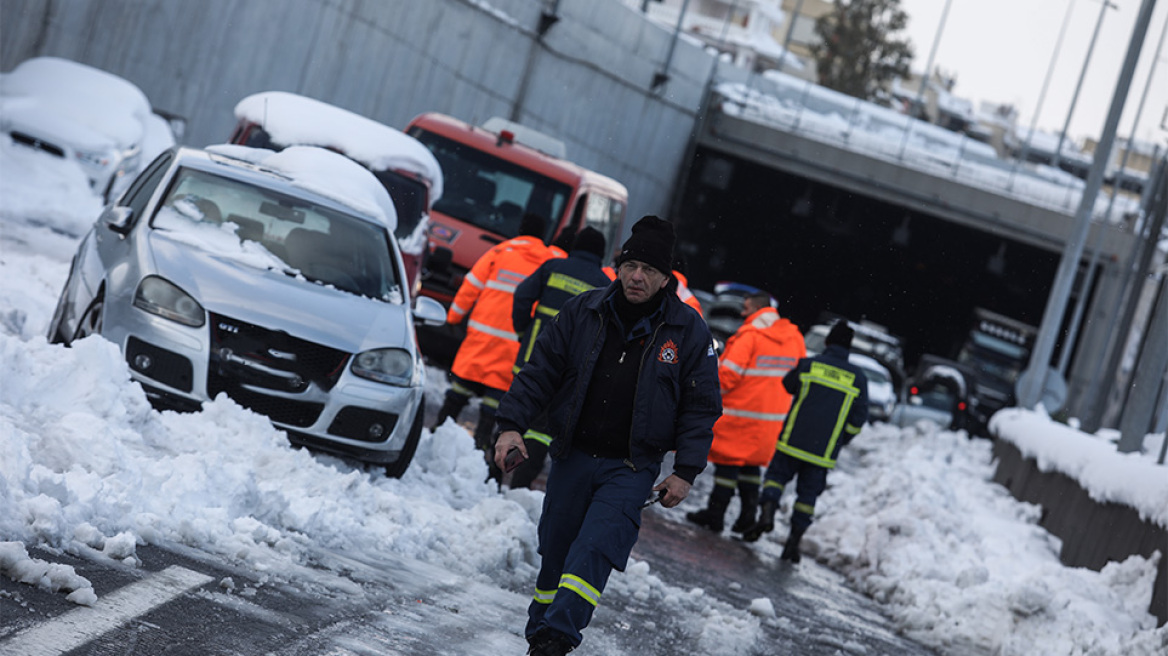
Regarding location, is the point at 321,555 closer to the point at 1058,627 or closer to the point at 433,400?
the point at 1058,627

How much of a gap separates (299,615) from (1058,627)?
4974mm

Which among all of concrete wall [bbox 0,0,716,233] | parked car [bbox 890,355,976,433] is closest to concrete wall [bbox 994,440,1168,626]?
concrete wall [bbox 0,0,716,233]

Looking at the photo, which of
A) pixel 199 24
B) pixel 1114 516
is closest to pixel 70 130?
pixel 199 24

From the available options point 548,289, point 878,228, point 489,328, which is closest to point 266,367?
point 548,289

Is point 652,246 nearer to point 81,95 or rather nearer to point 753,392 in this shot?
point 753,392

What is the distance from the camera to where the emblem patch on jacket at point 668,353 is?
18.3 ft

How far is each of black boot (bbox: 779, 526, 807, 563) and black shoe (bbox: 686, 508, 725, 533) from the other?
675mm

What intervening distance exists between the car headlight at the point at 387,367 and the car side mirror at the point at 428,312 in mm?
652

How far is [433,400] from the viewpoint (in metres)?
13.7

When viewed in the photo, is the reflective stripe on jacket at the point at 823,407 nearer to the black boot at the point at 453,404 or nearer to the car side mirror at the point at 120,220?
the black boot at the point at 453,404

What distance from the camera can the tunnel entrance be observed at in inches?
1858

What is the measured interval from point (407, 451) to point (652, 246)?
371 cm

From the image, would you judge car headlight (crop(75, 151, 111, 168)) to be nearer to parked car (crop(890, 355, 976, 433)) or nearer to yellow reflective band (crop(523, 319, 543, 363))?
yellow reflective band (crop(523, 319, 543, 363))

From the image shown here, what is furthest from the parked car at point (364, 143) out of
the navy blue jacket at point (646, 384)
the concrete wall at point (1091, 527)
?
the navy blue jacket at point (646, 384)
